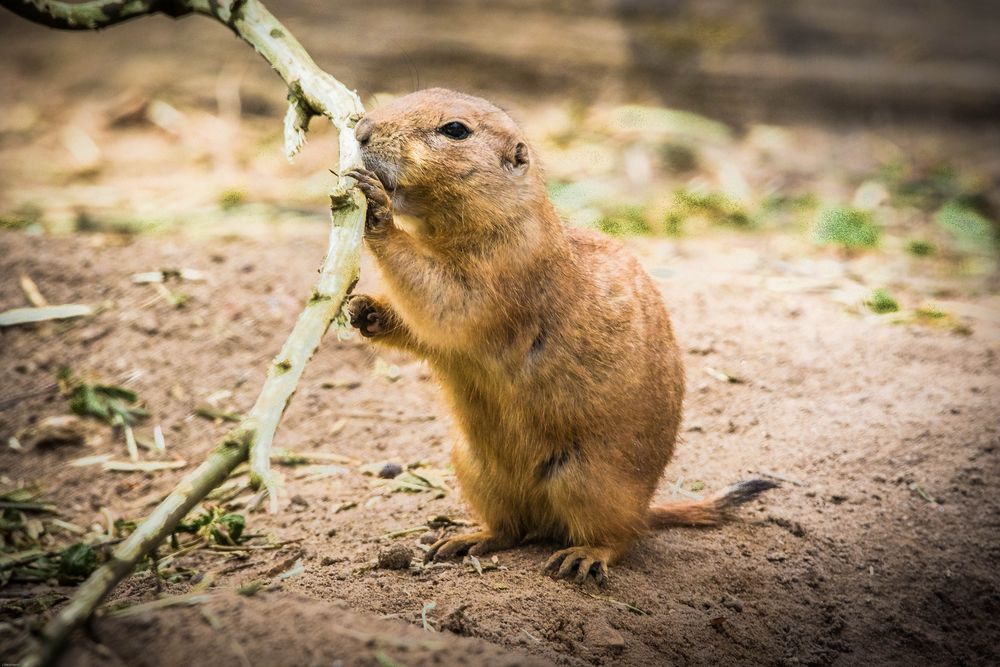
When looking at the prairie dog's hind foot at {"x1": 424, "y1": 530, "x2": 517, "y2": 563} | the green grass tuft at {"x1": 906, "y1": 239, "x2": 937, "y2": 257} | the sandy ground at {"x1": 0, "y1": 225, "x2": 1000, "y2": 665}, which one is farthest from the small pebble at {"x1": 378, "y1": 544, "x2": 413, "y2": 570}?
the green grass tuft at {"x1": 906, "y1": 239, "x2": 937, "y2": 257}

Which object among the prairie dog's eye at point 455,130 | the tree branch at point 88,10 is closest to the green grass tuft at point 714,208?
the prairie dog's eye at point 455,130

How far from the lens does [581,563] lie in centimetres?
413

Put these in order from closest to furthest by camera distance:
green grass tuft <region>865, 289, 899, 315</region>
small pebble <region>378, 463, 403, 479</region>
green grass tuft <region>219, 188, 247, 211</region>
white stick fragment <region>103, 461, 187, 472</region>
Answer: small pebble <region>378, 463, 403, 479</region> < white stick fragment <region>103, 461, 187, 472</region> < green grass tuft <region>865, 289, 899, 315</region> < green grass tuft <region>219, 188, 247, 211</region>

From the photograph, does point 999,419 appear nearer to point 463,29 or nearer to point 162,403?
point 162,403

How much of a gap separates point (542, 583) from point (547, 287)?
50.6 inches

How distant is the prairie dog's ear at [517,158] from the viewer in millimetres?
4227

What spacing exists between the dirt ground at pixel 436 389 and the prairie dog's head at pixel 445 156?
1496 mm

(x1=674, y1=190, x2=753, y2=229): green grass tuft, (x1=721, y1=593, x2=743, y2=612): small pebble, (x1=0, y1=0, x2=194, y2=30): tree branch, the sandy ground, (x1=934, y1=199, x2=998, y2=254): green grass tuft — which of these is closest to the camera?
the sandy ground

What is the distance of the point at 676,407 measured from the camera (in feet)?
14.9

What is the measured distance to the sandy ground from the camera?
11.7 ft

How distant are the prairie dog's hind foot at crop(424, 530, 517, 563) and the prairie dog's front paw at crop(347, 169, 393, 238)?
1519 mm

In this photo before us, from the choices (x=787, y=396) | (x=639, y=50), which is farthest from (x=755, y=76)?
(x=787, y=396)

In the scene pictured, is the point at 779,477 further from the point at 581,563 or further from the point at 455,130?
the point at 455,130

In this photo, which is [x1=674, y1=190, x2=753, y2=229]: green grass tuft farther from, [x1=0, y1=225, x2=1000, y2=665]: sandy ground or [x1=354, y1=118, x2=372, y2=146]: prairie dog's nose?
[x1=354, y1=118, x2=372, y2=146]: prairie dog's nose
